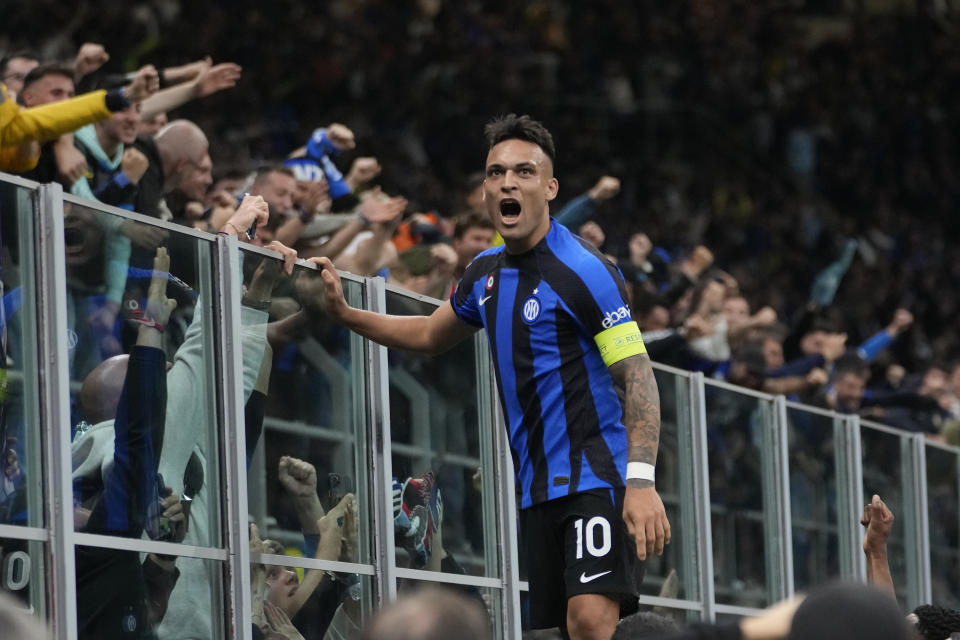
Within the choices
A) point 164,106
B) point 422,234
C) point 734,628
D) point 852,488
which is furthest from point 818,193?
point 734,628

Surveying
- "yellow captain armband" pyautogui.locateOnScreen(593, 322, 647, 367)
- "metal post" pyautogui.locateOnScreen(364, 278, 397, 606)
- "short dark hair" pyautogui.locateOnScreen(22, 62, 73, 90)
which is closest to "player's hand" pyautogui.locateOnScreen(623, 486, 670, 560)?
"yellow captain armband" pyautogui.locateOnScreen(593, 322, 647, 367)

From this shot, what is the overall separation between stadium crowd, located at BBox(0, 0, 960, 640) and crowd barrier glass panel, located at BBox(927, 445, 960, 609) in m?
0.88

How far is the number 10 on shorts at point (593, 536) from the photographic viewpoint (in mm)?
5340

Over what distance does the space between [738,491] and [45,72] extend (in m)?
4.22

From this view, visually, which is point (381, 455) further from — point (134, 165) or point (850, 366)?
point (850, 366)

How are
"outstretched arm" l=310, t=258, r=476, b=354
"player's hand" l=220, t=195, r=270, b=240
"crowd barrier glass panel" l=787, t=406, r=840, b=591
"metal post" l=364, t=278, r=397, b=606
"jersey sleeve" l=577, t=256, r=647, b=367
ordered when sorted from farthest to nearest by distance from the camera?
"crowd barrier glass panel" l=787, t=406, r=840, b=591 → "metal post" l=364, t=278, r=397, b=606 → "player's hand" l=220, t=195, r=270, b=240 → "outstretched arm" l=310, t=258, r=476, b=354 → "jersey sleeve" l=577, t=256, r=647, b=367

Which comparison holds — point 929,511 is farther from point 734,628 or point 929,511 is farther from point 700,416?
point 734,628

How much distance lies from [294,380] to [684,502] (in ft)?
10.5

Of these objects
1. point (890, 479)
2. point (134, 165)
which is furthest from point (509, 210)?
point (890, 479)

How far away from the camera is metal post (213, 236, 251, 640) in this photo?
5.83 m

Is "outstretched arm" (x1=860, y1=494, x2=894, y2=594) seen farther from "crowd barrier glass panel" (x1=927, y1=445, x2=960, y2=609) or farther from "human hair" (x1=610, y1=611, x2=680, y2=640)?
"crowd barrier glass panel" (x1=927, y1=445, x2=960, y2=609)

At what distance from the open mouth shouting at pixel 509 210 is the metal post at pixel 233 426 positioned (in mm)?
956

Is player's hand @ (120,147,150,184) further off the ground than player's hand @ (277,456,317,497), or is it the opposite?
player's hand @ (120,147,150,184)

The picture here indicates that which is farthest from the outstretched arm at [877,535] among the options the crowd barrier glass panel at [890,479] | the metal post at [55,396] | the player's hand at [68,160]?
the crowd barrier glass panel at [890,479]
